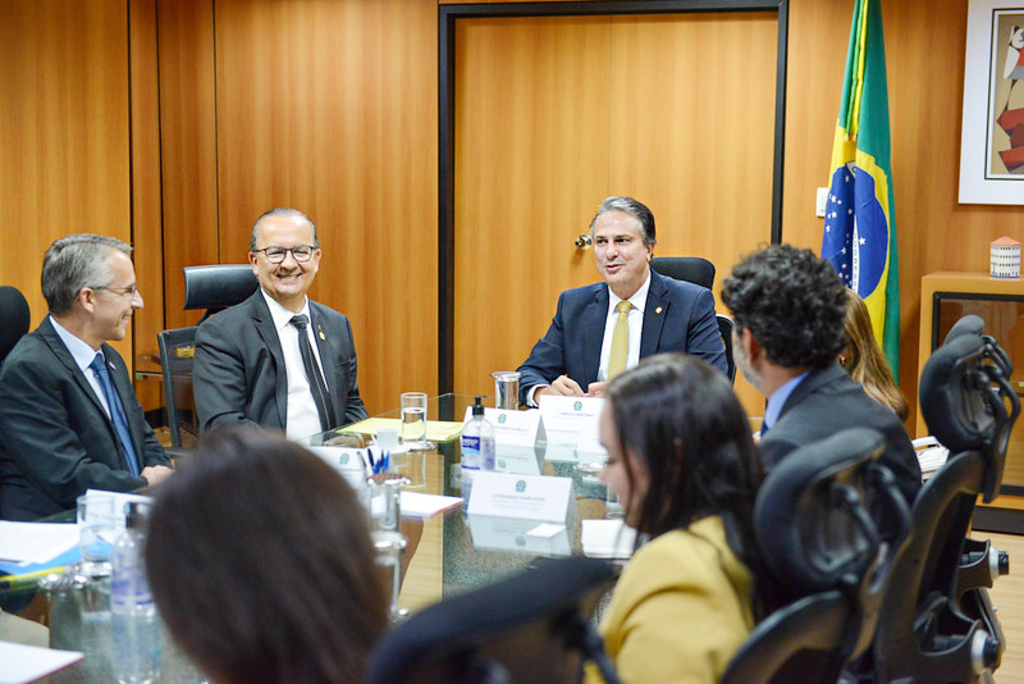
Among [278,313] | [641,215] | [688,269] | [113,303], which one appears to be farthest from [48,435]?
[688,269]

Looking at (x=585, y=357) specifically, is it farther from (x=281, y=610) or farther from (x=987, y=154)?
(x=281, y=610)

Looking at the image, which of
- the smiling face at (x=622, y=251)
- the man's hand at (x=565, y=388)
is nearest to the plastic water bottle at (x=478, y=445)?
the man's hand at (x=565, y=388)

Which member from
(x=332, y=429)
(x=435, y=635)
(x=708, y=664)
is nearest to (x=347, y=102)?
(x=332, y=429)

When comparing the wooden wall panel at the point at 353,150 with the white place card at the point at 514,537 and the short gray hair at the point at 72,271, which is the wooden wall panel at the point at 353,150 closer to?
the short gray hair at the point at 72,271

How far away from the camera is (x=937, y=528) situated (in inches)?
78.2

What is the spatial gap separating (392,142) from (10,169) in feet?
6.49

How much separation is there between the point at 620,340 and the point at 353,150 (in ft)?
9.63

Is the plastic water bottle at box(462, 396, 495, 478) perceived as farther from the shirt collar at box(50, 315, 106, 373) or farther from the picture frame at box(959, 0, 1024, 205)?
the picture frame at box(959, 0, 1024, 205)

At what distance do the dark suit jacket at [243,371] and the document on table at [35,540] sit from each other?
100 centimetres

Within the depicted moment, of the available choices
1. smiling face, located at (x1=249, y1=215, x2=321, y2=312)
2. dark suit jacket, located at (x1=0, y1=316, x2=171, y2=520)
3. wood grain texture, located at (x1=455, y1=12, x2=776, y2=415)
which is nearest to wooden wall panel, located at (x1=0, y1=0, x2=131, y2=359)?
wood grain texture, located at (x1=455, y1=12, x2=776, y2=415)

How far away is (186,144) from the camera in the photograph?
21.4 ft

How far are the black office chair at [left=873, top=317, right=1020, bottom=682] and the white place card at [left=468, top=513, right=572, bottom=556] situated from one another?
24.3 inches

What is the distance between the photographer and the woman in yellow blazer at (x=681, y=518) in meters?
1.28

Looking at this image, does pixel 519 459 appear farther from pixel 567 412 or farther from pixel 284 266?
pixel 284 266
